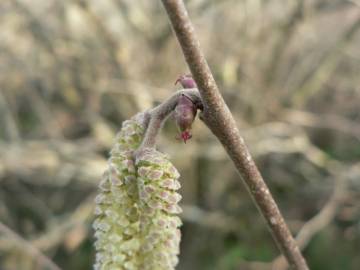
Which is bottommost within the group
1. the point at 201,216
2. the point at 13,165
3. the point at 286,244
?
the point at 286,244

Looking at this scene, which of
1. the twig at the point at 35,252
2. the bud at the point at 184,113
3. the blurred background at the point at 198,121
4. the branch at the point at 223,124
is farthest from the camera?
the blurred background at the point at 198,121

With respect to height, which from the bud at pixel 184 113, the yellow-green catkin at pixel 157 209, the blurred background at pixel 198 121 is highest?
the blurred background at pixel 198 121

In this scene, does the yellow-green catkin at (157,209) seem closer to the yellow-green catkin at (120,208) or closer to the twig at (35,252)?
the yellow-green catkin at (120,208)

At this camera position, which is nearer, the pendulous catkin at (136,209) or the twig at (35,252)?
the pendulous catkin at (136,209)

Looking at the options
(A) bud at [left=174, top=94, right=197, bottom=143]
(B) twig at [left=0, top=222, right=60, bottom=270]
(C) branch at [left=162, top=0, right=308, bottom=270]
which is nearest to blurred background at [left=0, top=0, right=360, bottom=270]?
(B) twig at [left=0, top=222, right=60, bottom=270]

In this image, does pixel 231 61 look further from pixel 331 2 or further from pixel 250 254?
pixel 250 254

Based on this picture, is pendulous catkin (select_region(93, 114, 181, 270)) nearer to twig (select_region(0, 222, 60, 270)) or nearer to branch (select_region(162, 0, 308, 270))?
branch (select_region(162, 0, 308, 270))

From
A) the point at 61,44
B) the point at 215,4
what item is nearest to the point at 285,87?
the point at 215,4

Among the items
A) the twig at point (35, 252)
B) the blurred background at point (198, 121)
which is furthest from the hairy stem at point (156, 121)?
the blurred background at point (198, 121)

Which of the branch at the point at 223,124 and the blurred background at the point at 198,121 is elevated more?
the blurred background at the point at 198,121
